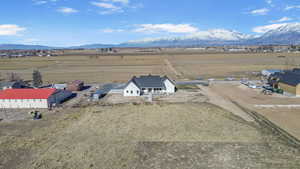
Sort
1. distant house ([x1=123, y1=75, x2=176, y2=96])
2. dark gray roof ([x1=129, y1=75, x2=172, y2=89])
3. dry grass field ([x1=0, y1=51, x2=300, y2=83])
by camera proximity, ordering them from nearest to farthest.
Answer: distant house ([x1=123, y1=75, x2=176, y2=96]) → dark gray roof ([x1=129, y1=75, x2=172, y2=89]) → dry grass field ([x1=0, y1=51, x2=300, y2=83])

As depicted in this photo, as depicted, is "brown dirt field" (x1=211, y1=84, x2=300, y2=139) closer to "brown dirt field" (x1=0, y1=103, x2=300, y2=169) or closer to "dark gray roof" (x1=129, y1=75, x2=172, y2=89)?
"brown dirt field" (x1=0, y1=103, x2=300, y2=169)

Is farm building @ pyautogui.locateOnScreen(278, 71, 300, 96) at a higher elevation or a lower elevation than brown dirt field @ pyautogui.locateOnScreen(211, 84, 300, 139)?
higher

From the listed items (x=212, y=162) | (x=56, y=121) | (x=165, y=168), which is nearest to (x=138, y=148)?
(x=165, y=168)

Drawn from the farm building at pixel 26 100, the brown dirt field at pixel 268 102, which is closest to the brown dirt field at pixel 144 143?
the brown dirt field at pixel 268 102

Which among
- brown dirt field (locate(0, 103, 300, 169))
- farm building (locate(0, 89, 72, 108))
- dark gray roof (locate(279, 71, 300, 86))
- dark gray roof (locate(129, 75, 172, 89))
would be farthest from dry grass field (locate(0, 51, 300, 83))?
Result: brown dirt field (locate(0, 103, 300, 169))

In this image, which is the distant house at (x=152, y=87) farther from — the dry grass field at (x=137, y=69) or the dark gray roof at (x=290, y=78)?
the dark gray roof at (x=290, y=78)

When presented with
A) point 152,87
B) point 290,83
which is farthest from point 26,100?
point 290,83

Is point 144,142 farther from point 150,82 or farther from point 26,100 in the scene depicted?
point 26,100
